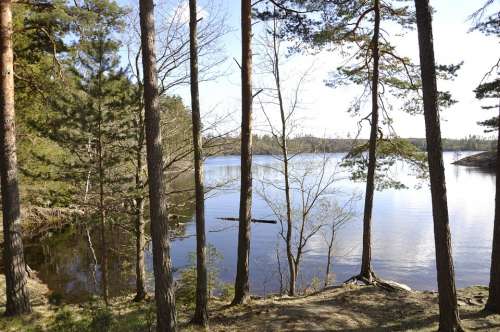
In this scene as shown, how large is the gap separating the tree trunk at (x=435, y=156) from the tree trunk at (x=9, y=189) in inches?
275

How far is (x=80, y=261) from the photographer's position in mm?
20125

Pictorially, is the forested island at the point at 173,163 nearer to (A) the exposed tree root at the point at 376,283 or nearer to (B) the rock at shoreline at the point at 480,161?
(A) the exposed tree root at the point at 376,283

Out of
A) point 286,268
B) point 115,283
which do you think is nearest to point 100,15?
point 115,283

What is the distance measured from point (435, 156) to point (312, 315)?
3.66 m

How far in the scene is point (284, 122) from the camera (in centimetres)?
1539

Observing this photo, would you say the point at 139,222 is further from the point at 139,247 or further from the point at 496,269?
the point at 496,269

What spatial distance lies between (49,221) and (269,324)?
23.1 meters

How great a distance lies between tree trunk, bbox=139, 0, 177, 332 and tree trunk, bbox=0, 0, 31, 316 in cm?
315

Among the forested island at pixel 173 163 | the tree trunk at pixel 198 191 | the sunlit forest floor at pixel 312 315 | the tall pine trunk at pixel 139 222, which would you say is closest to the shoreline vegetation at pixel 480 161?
the forested island at pixel 173 163

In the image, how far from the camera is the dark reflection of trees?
15.0 meters

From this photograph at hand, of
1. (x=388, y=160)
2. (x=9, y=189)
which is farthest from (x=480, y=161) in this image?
(x=9, y=189)

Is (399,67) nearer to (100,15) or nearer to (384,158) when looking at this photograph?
(384,158)

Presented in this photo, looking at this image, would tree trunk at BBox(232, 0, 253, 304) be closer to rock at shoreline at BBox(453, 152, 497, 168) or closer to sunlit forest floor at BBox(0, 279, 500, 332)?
sunlit forest floor at BBox(0, 279, 500, 332)

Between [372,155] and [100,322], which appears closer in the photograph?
[100,322]
